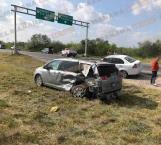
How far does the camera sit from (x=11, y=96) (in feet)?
47.2

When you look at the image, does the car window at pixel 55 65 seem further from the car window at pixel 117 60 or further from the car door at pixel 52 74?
the car window at pixel 117 60

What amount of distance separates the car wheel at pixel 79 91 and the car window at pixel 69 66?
798mm

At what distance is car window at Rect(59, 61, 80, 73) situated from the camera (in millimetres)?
15195

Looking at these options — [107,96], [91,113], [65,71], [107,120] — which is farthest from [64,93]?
[107,120]

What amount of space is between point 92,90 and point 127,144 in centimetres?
541

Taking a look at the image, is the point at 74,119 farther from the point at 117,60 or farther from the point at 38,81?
the point at 117,60

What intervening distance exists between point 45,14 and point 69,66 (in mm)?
Answer: 31232

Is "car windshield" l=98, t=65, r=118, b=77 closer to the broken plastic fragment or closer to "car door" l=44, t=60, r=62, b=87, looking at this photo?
"car door" l=44, t=60, r=62, b=87

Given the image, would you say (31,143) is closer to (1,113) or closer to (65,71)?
(1,113)

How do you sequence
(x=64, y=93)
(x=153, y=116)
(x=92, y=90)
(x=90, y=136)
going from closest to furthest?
(x=90, y=136)
(x=153, y=116)
(x=92, y=90)
(x=64, y=93)

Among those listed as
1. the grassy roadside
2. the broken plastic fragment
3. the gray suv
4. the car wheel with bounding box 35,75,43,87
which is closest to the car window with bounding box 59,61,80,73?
the gray suv

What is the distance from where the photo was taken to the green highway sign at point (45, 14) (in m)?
44.6

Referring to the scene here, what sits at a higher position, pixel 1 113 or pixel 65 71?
pixel 65 71

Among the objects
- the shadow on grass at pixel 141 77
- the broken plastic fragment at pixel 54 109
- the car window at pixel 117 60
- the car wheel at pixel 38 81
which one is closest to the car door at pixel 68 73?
the car wheel at pixel 38 81
